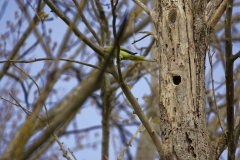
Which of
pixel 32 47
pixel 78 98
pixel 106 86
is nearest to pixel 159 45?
pixel 78 98

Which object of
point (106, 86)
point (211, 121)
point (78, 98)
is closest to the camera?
point (78, 98)

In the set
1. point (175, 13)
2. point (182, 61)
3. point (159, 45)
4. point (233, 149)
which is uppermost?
point (175, 13)

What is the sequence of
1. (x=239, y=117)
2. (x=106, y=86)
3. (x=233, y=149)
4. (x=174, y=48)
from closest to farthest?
(x=233, y=149)
(x=239, y=117)
(x=174, y=48)
(x=106, y=86)

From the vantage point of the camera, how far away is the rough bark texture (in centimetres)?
278

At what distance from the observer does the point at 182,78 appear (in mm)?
2926

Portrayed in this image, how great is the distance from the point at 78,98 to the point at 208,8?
94.5 inches

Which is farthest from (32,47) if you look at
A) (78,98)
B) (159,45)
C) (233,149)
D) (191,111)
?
(78,98)

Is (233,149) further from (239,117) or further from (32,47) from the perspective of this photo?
(32,47)

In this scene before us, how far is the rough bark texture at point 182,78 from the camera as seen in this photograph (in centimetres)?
278

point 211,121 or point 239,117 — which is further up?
point 211,121

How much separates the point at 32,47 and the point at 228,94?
3.91 metres

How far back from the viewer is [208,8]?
130 inches

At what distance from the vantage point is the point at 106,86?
18.0ft

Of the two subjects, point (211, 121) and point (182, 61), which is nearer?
point (182, 61)
